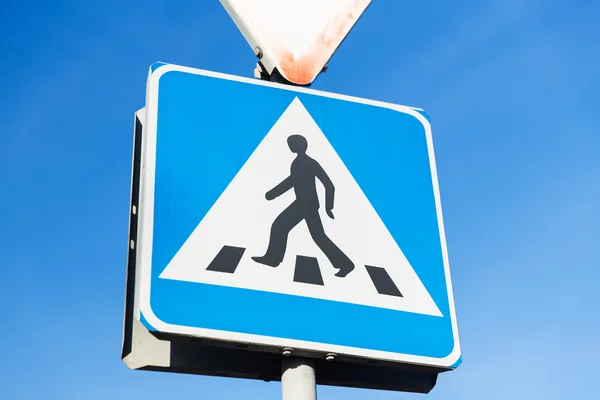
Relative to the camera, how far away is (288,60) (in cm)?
240

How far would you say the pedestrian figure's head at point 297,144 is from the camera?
7.26 feet

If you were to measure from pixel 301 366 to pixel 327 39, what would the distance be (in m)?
1.06

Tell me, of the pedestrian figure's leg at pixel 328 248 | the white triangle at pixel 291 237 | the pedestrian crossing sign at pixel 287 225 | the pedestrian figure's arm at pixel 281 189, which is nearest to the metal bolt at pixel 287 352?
the pedestrian crossing sign at pixel 287 225

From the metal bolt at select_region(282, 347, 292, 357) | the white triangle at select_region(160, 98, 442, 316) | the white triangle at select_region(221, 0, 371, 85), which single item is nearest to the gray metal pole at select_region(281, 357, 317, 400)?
the metal bolt at select_region(282, 347, 292, 357)

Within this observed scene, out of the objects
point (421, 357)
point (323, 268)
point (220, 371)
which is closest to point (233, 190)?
point (323, 268)

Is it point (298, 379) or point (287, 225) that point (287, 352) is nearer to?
point (298, 379)

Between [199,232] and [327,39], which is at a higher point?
[327,39]

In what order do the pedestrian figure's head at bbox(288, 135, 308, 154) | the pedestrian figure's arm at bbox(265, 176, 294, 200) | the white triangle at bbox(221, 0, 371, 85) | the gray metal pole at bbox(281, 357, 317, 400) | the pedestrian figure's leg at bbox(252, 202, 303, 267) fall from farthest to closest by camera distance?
the white triangle at bbox(221, 0, 371, 85) → the pedestrian figure's head at bbox(288, 135, 308, 154) → the pedestrian figure's arm at bbox(265, 176, 294, 200) → the pedestrian figure's leg at bbox(252, 202, 303, 267) → the gray metal pole at bbox(281, 357, 317, 400)

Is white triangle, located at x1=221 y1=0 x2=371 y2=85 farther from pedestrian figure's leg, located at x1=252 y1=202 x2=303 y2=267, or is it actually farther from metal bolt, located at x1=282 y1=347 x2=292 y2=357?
metal bolt, located at x1=282 y1=347 x2=292 y2=357

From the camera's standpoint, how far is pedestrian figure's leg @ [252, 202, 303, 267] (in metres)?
1.95

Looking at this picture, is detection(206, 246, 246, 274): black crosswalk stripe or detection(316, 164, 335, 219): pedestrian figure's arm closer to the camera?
detection(206, 246, 246, 274): black crosswalk stripe

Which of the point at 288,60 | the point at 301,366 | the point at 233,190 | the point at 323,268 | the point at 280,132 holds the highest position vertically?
the point at 288,60

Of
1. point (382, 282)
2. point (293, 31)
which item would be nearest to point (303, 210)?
point (382, 282)

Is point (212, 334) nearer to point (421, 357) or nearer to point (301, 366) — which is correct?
point (301, 366)
